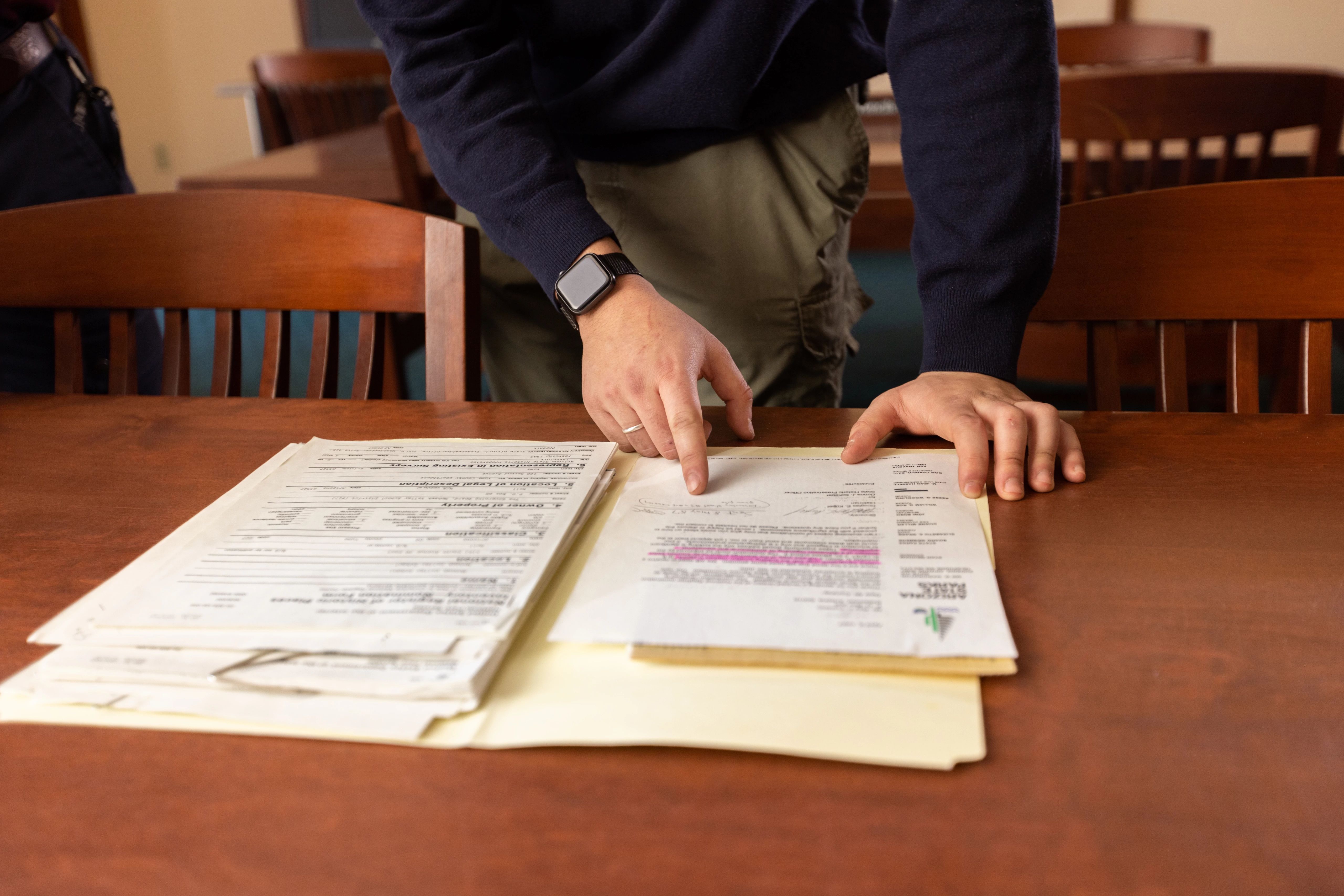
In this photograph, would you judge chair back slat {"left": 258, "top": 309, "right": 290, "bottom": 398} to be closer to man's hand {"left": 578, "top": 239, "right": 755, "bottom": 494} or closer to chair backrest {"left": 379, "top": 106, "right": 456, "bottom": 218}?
man's hand {"left": 578, "top": 239, "right": 755, "bottom": 494}

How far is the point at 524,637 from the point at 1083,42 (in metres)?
2.87

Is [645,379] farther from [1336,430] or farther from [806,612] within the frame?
[1336,430]

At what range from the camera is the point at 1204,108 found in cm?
150

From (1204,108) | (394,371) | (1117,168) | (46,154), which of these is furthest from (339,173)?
(1204,108)

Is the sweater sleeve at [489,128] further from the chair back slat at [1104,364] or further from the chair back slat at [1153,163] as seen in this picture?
the chair back slat at [1153,163]

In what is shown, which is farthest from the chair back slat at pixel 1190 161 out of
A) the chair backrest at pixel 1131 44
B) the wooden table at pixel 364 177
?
the chair backrest at pixel 1131 44

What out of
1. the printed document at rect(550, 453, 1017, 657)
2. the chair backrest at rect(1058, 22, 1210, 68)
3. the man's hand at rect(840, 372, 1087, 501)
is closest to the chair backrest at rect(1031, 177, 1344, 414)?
the man's hand at rect(840, 372, 1087, 501)

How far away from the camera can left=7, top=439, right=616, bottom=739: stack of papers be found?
43cm

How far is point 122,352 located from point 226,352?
0.42ft

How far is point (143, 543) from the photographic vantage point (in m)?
0.59

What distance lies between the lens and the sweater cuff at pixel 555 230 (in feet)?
2.56

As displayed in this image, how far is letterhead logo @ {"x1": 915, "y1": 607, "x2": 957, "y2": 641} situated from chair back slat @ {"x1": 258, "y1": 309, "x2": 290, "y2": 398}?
67cm

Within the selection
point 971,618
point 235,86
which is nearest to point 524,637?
point 971,618

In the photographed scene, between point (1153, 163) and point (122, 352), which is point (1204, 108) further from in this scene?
point (122, 352)
